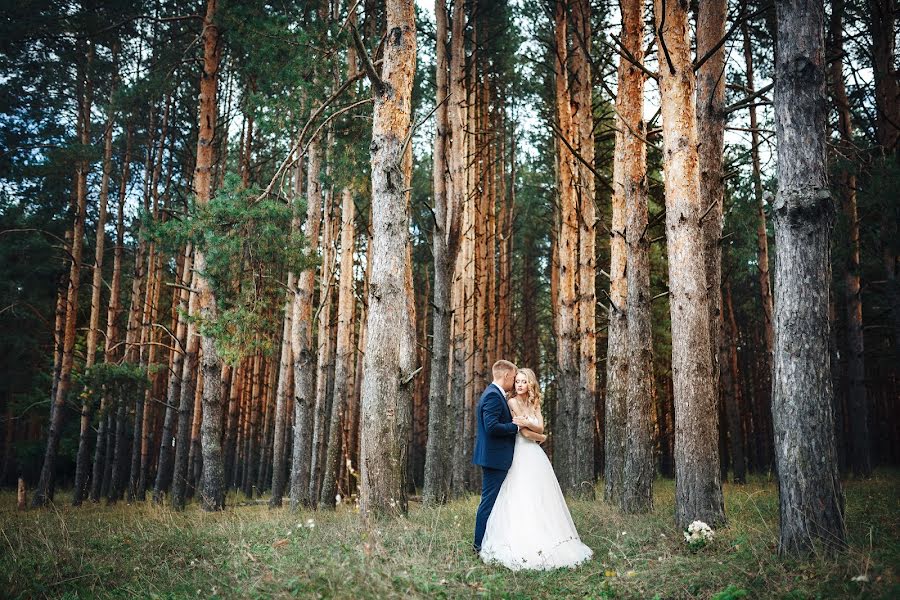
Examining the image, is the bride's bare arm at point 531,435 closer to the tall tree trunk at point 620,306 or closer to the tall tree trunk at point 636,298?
the tall tree trunk at point 636,298

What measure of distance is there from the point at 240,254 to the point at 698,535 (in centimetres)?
683

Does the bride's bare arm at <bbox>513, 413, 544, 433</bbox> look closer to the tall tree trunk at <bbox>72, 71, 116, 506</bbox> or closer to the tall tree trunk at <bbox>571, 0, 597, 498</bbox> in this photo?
the tall tree trunk at <bbox>571, 0, 597, 498</bbox>

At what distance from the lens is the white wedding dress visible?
5.33 m

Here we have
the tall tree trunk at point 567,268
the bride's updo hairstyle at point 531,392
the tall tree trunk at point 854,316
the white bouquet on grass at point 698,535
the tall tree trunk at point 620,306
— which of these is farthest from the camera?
the tall tree trunk at point 854,316

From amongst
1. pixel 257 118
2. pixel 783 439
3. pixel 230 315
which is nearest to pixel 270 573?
pixel 783 439

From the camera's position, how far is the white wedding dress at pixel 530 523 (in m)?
5.33

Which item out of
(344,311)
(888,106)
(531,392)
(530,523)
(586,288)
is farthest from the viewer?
(888,106)

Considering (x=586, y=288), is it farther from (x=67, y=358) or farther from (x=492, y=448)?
(x=67, y=358)

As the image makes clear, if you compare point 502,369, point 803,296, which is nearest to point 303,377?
point 502,369

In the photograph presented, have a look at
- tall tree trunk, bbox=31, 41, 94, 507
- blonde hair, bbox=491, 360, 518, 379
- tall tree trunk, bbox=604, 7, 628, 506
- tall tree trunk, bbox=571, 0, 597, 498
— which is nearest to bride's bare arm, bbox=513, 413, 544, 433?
blonde hair, bbox=491, 360, 518, 379

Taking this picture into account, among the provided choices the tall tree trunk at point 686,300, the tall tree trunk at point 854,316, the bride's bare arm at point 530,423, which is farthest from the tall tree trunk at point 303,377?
the tall tree trunk at point 854,316

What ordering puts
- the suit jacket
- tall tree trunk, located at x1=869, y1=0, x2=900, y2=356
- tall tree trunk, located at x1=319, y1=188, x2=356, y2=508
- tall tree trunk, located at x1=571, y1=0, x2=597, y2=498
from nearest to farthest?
the suit jacket → tall tree trunk, located at x1=571, y1=0, x2=597, y2=498 → tall tree trunk, located at x1=319, y1=188, x2=356, y2=508 → tall tree trunk, located at x1=869, y1=0, x2=900, y2=356

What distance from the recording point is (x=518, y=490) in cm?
571

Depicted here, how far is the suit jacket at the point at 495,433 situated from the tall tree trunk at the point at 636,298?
2501mm
